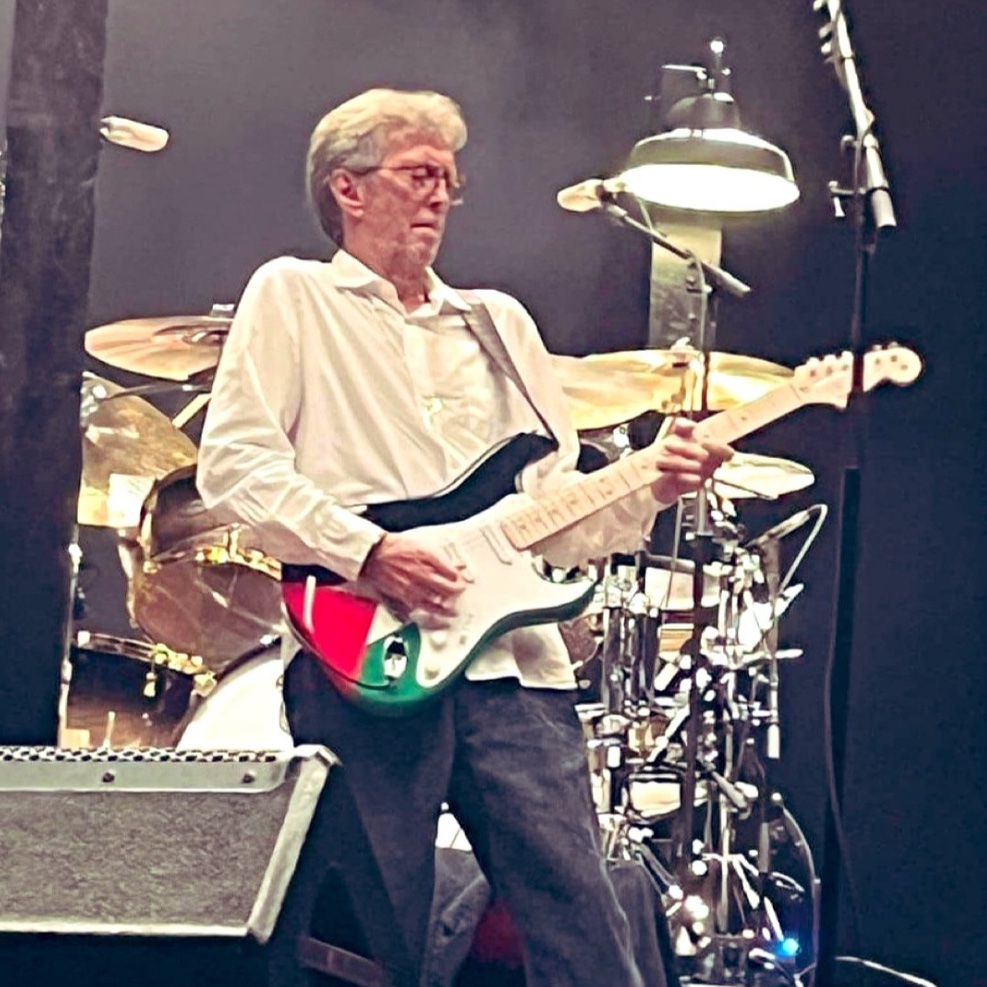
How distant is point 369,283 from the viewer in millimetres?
2719

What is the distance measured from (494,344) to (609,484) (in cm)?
30

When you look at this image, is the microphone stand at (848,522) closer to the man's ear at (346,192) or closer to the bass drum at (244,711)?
the man's ear at (346,192)

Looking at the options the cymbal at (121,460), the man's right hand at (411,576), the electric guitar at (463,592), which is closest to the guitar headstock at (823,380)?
the electric guitar at (463,592)

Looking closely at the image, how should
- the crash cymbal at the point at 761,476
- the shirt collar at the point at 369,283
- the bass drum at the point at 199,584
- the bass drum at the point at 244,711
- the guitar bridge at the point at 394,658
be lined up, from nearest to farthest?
the guitar bridge at the point at 394,658, the shirt collar at the point at 369,283, the bass drum at the point at 244,711, the bass drum at the point at 199,584, the crash cymbal at the point at 761,476

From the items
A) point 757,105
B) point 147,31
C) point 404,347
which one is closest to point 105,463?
point 147,31

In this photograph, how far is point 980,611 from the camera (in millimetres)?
3975

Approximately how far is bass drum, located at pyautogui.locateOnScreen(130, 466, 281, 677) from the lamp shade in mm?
1226

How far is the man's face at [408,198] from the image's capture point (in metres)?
2.75

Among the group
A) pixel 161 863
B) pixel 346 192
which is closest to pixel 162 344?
pixel 346 192

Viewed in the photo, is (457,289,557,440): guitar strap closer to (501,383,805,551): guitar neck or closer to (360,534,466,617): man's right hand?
(501,383,805,551): guitar neck

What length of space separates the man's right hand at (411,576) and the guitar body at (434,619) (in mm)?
27

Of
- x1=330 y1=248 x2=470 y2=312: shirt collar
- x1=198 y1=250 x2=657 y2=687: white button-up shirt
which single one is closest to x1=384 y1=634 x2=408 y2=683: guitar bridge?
x1=198 y1=250 x2=657 y2=687: white button-up shirt

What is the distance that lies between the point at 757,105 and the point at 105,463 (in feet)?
6.20

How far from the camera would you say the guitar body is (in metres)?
2.49
